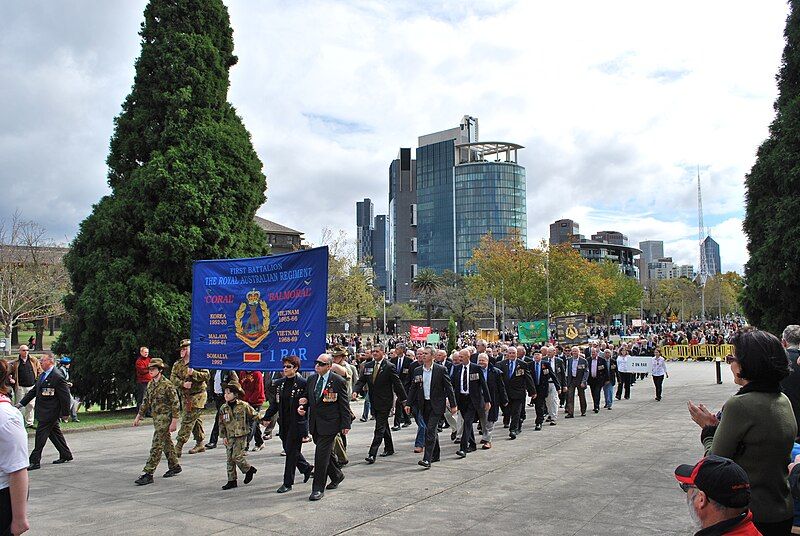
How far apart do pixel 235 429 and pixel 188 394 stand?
8.28ft

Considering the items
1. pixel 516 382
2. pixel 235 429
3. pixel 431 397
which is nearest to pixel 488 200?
pixel 516 382

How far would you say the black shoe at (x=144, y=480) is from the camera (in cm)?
935

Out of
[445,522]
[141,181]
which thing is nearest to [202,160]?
[141,181]

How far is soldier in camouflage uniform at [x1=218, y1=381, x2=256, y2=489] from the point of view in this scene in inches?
358

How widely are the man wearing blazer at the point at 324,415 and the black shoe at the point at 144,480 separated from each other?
2.64 m

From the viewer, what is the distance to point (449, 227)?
16412 cm

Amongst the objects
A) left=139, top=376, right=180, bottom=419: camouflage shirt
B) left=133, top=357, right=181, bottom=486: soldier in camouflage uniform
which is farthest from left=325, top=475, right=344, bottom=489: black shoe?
left=139, top=376, right=180, bottom=419: camouflage shirt

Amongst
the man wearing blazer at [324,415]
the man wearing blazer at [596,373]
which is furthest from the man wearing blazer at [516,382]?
the man wearing blazer at [324,415]

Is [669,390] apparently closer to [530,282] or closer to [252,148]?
[252,148]

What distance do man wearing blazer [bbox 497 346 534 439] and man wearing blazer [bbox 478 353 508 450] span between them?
68 cm

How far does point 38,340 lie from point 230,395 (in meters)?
57.3

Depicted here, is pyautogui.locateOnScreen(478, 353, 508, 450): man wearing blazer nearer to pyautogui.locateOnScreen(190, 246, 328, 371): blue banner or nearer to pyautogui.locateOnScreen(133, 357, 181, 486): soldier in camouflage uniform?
pyautogui.locateOnScreen(190, 246, 328, 371): blue banner

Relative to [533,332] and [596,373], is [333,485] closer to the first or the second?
[596,373]

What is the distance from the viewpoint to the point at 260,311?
1077cm
